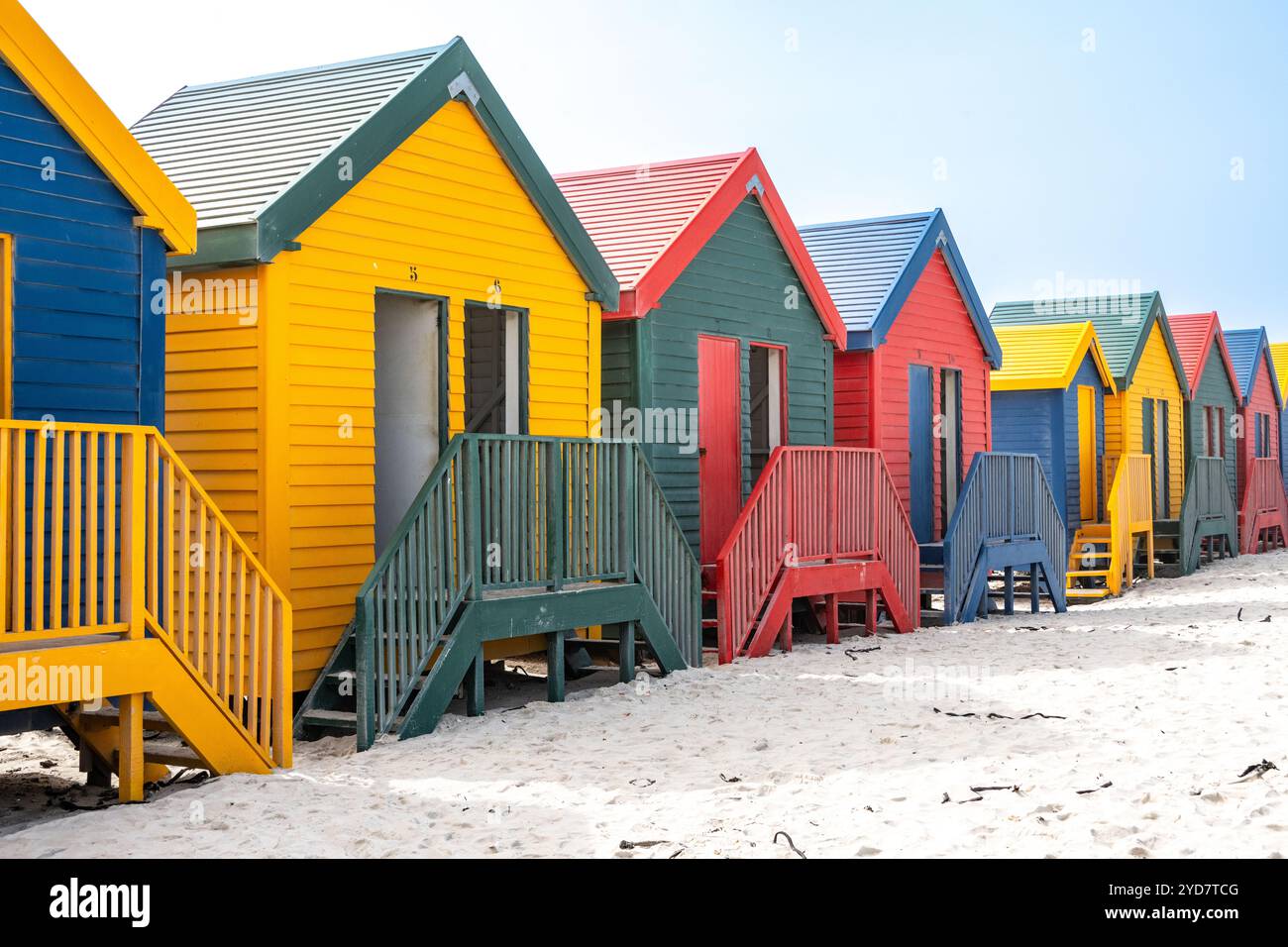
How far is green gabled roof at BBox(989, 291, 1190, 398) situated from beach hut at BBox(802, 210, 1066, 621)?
6.42 meters

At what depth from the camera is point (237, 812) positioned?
284 inches

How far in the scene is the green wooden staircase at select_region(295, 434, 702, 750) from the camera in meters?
9.27

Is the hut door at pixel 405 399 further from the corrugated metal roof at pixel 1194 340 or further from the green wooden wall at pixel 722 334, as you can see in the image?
the corrugated metal roof at pixel 1194 340

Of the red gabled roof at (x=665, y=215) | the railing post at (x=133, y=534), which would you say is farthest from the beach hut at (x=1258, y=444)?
the railing post at (x=133, y=534)

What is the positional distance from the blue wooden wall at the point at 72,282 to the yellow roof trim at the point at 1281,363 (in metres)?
35.1

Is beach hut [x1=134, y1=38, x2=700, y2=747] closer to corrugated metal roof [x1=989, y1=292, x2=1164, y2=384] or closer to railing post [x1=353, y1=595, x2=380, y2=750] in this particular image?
railing post [x1=353, y1=595, x2=380, y2=750]

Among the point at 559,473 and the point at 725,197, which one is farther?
the point at 725,197

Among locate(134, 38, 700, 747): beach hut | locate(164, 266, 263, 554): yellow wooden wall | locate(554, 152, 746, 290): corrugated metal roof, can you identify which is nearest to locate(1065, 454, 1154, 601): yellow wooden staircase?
locate(554, 152, 746, 290): corrugated metal roof

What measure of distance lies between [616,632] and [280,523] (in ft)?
13.1

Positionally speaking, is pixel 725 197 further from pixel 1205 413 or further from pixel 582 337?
pixel 1205 413

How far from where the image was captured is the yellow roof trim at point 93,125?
317 inches

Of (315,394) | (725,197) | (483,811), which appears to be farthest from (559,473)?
(725,197)

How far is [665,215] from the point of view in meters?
14.1

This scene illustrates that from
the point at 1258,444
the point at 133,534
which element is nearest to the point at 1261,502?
the point at 1258,444
